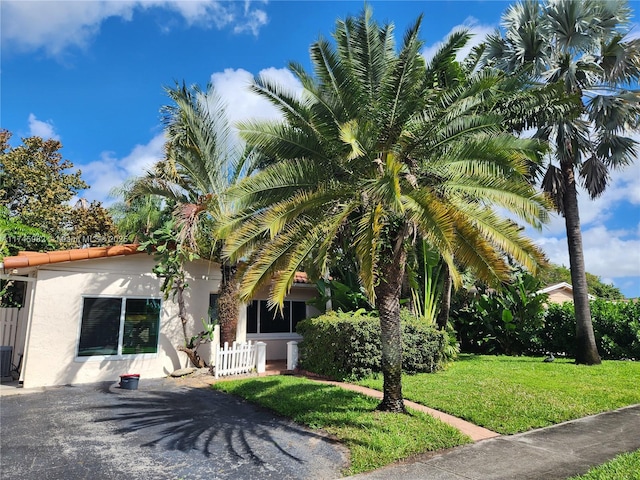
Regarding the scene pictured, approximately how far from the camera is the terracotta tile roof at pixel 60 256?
33.2ft

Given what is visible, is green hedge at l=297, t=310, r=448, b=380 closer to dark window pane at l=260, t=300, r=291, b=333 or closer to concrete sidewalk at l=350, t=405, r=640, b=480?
dark window pane at l=260, t=300, r=291, b=333

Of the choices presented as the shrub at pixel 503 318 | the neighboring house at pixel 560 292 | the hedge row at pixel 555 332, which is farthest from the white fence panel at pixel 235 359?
the neighboring house at pixel 560 292

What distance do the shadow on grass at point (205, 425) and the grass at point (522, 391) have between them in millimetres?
3227

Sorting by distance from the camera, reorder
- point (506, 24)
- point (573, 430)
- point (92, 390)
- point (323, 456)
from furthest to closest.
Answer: point (506, 24) < point (92, 390) < point (573, 430) < point (323, 456)

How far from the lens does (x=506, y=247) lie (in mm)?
6172

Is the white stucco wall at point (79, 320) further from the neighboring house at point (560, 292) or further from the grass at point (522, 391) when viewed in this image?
the neighboring house at point (560, 292)

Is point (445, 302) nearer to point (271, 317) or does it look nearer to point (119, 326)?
point (271, 317)

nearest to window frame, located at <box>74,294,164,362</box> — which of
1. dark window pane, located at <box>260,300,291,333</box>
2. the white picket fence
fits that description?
the white picket fence

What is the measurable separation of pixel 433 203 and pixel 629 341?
1397 cm

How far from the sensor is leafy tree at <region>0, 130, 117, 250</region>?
71.9 feet

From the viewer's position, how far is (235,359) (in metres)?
12.4

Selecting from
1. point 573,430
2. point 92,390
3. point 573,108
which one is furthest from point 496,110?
point 92,390

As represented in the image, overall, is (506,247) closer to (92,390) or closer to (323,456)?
(323,456)

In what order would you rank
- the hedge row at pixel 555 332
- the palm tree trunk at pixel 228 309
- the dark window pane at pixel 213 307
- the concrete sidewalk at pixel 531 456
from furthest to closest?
the hedge row at pixel 555 332 < the dark window pane at pixel 213 307 < the palm tree trunk at pixel 228 309 < the concrete sidewalk at pixel 531 456
